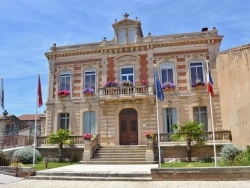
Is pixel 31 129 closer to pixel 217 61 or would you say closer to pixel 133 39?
pixel 133 39

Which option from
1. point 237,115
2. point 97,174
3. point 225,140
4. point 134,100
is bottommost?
point 97,174

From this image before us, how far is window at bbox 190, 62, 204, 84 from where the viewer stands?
20.0 m

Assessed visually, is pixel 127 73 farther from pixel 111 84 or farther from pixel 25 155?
pixel 25 155

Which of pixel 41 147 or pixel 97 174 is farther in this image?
pixel 41 147

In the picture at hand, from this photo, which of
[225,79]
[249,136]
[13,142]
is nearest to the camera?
[249,136]

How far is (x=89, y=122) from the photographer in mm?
20906

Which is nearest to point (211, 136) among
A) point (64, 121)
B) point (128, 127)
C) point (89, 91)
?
point (128, 127)

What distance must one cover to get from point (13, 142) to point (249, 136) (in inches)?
703

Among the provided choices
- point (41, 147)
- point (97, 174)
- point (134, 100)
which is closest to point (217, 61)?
point (134, 100)

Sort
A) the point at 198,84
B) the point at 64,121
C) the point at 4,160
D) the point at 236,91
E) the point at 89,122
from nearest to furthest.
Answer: the point at 4,160 → the point at 236,91 → the point at 198,84 → the point at 89,122 → the point at 64,121

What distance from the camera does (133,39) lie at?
70.4 ft

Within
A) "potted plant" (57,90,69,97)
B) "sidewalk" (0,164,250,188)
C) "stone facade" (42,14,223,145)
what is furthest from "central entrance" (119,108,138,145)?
"sidewalk" (0,164,250,188)

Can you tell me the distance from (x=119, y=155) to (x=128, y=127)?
3.54 metres

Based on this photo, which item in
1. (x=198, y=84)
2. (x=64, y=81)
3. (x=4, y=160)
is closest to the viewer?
(x=4, y=160)
